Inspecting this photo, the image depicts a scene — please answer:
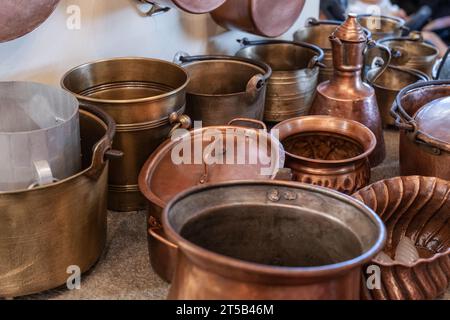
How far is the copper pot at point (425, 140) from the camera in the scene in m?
1.58

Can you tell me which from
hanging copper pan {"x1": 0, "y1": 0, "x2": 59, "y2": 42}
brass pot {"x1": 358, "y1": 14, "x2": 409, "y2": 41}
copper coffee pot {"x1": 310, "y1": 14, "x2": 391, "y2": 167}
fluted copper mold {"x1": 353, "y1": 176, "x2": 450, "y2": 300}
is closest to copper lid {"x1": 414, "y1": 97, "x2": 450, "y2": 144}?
fluted copper mold {"x1": 353, "y1": 176, "x2": 450, "y2": 300}

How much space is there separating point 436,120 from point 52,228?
102cm

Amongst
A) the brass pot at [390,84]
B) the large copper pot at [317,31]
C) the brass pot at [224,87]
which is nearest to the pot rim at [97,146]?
the brass pot at [224,87]

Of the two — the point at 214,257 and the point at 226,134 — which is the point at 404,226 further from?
the point at 214,257

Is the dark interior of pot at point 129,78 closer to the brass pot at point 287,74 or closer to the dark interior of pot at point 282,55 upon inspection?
the brass pot at point 287,74

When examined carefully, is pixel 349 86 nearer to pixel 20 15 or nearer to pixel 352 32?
pixel 352 32

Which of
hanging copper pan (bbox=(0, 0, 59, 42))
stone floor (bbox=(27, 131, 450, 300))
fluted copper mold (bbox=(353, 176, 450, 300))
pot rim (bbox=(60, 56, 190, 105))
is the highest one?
hanging copper pan (bbox=(0, 0, 59, 42))

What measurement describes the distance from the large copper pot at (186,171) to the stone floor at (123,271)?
1.8 inches

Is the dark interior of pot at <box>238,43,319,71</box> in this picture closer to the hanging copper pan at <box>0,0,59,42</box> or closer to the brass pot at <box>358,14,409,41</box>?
the brass pot at <box>358,14,409,41</box>

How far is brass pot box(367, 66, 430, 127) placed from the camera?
88.4 inches

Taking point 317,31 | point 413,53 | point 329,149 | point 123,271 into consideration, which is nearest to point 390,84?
point 413,53

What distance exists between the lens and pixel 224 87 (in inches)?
83.0

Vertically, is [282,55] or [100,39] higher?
[100,39]

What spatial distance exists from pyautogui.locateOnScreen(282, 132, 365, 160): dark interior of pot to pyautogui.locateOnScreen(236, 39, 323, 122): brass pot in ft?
1.22
